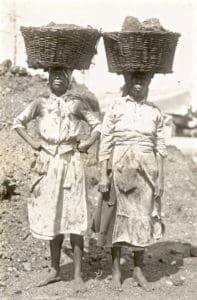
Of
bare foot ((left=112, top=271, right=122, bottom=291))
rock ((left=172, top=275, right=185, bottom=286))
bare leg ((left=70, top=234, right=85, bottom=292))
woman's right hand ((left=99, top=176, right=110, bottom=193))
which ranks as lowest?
rock ((left=172, top=275, right=185, bottom=286))

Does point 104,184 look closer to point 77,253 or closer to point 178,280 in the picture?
point 77,253

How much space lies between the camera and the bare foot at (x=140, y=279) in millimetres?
6117

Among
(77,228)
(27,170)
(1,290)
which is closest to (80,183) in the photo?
(77,228)

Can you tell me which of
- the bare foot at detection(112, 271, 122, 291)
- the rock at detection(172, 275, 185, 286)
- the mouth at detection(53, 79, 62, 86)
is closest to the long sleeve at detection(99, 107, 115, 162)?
the mouth at detection(53, 79, 62, 86)

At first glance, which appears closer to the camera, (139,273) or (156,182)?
(156,182)

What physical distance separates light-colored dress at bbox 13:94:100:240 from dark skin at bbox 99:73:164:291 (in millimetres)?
224

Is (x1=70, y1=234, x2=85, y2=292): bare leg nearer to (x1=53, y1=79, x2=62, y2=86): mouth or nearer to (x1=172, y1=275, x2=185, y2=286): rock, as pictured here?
(x1=172, y1=275, x2=185, y2=286): rock

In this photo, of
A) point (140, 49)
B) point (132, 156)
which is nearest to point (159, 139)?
point (132, 156)

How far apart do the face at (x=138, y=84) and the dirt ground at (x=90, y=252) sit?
4.24 feet

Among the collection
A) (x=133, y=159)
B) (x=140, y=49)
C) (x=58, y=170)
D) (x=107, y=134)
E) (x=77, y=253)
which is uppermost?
(x=140, y=49)

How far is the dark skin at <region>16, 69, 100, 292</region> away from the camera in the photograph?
5875 mm

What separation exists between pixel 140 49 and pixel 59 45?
0.75 m

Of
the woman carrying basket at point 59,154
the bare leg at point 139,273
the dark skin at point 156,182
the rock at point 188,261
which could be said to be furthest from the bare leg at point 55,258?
the rock at point 188,261

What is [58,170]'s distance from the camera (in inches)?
231
